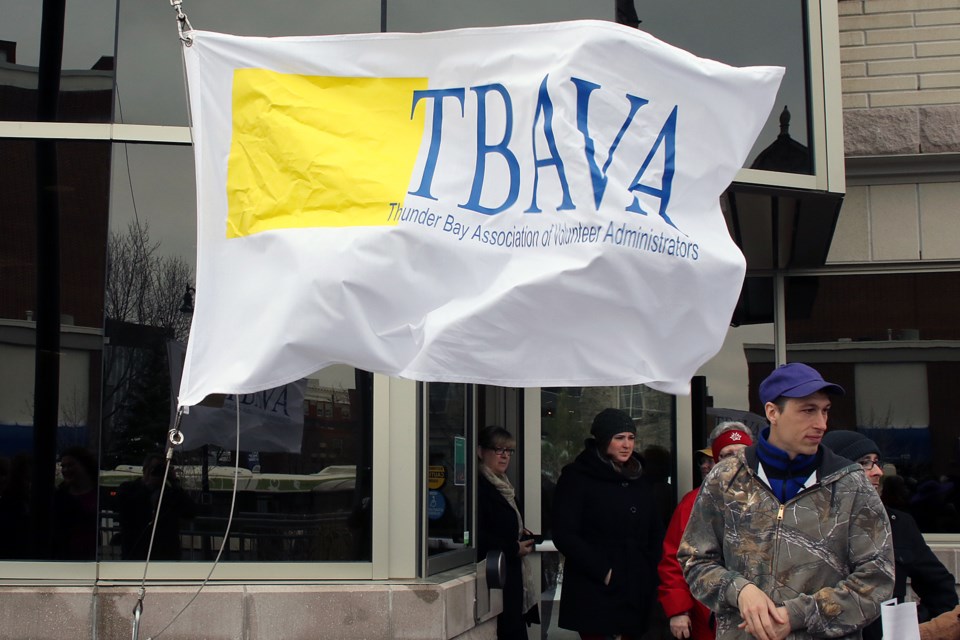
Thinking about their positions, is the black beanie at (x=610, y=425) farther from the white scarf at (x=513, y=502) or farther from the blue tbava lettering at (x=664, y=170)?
the blue tbava lettering at (x=664, y=170)

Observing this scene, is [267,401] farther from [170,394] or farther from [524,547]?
[524,547]

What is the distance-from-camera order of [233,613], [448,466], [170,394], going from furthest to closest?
[448,466] < [170,394] < [233,613]

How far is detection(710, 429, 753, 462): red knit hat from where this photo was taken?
6.43 metres

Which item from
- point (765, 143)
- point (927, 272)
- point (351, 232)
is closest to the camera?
point (351, 232)

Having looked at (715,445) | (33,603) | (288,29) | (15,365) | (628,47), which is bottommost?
(33,603)

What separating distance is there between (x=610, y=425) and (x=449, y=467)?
0.98 metres

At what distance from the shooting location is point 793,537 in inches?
148

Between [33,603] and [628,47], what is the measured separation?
163 inches

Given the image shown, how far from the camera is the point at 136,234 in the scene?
20.3 feet

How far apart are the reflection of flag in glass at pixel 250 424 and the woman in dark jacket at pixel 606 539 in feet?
5.67

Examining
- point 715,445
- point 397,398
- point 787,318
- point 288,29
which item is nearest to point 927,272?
point 787,318

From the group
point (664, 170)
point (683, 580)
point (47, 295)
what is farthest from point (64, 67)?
point (683, 580)

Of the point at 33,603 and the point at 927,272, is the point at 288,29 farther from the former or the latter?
the point at 927,272

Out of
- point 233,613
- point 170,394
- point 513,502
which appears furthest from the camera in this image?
point 513,502
